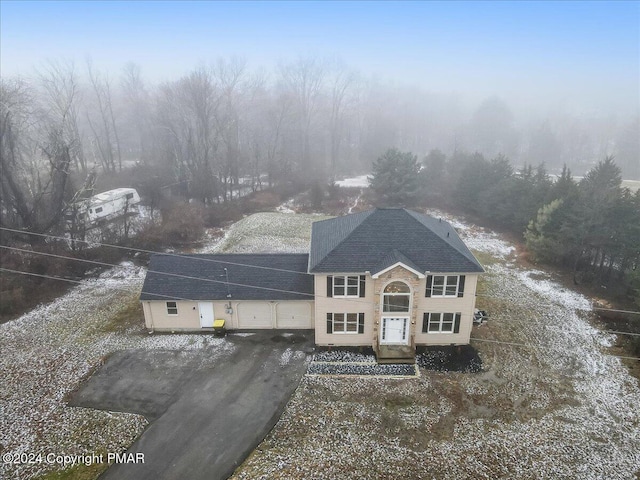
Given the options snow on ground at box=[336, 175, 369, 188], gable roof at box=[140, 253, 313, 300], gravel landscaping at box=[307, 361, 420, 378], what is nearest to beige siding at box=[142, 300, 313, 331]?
gable roof at box=[140, 253, 313, 300]

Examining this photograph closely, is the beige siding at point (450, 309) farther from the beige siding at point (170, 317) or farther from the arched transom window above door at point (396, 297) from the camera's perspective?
the beige siding at point (170, 317)

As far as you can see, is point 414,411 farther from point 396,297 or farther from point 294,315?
point 294,315

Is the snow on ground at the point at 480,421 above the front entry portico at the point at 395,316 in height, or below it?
below

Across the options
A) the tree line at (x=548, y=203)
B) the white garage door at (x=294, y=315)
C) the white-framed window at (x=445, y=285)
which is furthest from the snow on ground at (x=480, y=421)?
the tree line at (x=548, y=203)

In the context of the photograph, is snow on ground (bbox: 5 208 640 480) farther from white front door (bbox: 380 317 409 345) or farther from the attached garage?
white front door (bbox: 380 317 409 345)

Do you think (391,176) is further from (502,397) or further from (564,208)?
(502,397)
